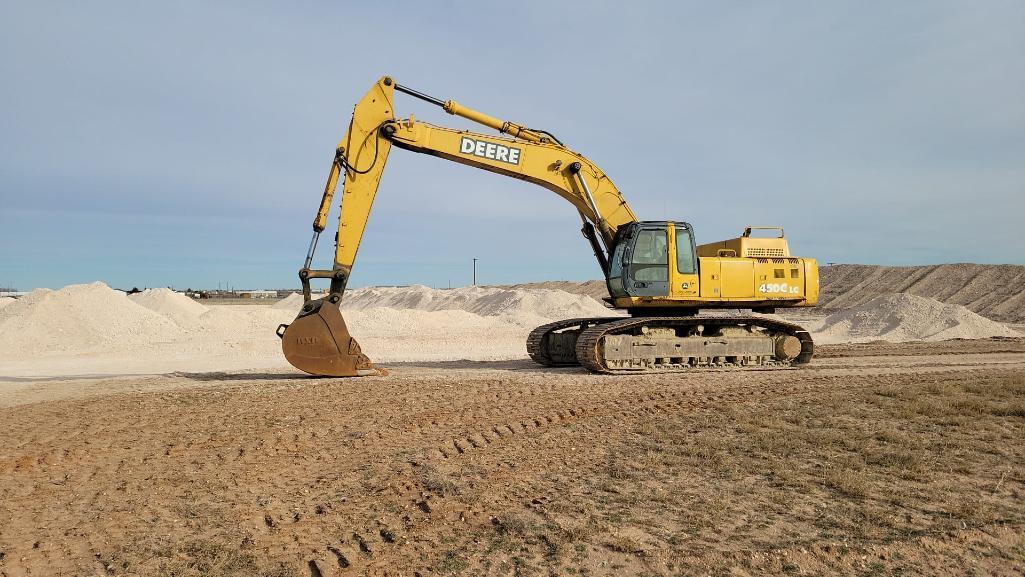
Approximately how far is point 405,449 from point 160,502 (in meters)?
2.34

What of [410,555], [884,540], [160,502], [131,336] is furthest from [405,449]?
[131,336]

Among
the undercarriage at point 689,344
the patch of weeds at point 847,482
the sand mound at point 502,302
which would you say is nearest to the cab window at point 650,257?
the undercarriage at point 689,344

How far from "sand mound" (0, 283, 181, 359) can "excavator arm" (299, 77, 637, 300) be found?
1264 centimetres

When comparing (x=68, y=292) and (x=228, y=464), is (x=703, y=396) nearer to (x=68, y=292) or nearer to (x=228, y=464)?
(x=228, y=464)

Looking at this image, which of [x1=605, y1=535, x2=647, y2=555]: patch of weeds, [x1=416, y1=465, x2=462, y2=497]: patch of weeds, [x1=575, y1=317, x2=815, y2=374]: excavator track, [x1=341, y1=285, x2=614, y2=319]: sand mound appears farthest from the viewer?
→ [x1=341, y1=285, x2=614, y2=319]: sand mound

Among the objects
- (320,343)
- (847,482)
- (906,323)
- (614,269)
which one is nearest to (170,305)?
(320,343)

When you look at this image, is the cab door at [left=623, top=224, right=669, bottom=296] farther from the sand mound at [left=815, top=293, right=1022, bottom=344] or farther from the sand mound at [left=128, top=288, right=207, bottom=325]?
the sand mound at [left=128, top=288, right=207, bottom=325]

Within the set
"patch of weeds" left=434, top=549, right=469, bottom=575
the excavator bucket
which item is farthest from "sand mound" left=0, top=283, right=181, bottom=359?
"patch of weeds" left=434, top=549, right=469, bottom=575

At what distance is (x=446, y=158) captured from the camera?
1283cm

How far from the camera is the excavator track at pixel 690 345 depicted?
12.8m

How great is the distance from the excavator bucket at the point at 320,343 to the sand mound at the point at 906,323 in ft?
60.8

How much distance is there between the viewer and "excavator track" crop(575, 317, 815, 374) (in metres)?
12.8

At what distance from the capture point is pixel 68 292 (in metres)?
24.3

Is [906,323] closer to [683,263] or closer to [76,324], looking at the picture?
[683,263]
